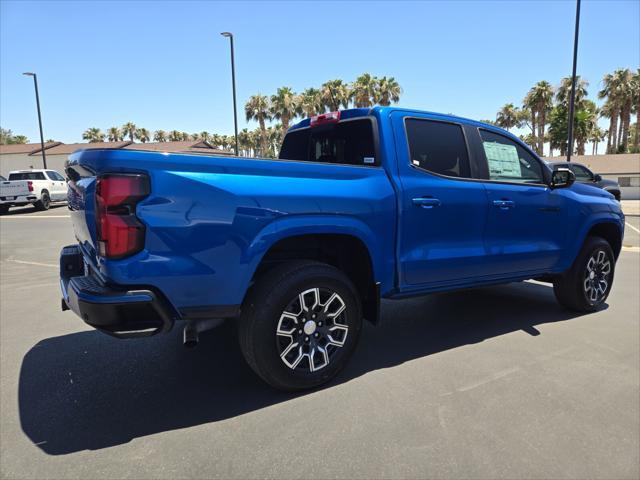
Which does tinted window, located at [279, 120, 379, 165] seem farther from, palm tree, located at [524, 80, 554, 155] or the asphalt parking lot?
palm tree, located at [524, 80, 554, 155]

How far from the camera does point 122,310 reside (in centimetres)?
238

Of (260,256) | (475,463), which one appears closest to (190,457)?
(260,256)

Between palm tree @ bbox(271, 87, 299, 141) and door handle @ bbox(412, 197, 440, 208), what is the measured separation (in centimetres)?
4623

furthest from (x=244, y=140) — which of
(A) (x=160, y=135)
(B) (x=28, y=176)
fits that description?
(B) (x=28, y=176)

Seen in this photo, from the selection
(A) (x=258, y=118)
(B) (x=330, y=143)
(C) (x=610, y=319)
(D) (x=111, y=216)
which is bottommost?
(C) (x=610, y=319)

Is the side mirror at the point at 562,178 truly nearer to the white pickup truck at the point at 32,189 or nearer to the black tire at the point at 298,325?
the black tire at the point at 298,325

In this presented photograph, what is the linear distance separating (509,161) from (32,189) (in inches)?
765

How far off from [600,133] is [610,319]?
10126 cm

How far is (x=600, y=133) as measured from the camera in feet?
290

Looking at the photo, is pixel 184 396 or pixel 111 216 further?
pixel 184 396

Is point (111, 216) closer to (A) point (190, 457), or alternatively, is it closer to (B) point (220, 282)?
(B) point (220, 282)

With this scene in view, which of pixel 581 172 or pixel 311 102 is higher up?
pixel 311 102

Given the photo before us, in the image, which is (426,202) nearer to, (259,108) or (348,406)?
(348,406)

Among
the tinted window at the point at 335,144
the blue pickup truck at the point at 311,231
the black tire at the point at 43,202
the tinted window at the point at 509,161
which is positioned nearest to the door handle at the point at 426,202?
the blue pickup truck at the point at 311,231
